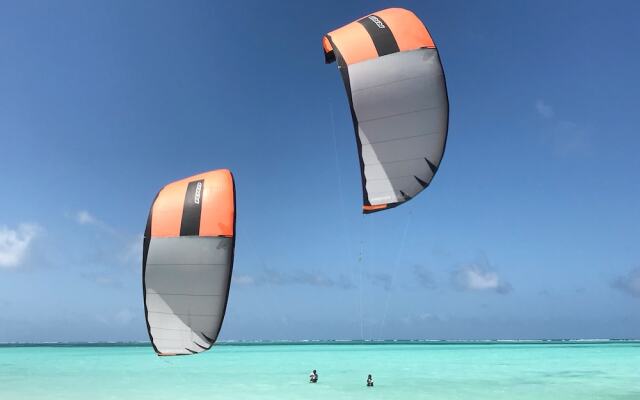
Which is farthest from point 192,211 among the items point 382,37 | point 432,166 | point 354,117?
point 382,37

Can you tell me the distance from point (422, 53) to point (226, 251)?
5.23 meters

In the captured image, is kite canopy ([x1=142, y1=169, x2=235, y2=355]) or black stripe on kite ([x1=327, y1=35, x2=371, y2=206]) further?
kite canopy ([x1=142, y1=169, x2=235, y2=355])

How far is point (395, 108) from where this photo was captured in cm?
1038

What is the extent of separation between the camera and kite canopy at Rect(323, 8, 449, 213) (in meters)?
10.3

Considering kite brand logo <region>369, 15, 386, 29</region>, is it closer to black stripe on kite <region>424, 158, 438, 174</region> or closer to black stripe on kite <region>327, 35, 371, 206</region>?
black stripe on kite <region>327, 35, 371, 206</region>

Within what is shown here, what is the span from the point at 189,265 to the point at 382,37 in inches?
223

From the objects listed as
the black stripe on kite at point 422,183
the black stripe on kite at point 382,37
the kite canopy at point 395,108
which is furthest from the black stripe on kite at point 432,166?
the black stripe on kite at point 382,37

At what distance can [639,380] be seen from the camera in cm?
3086

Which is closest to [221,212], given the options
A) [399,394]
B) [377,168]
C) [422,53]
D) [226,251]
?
[226,251]

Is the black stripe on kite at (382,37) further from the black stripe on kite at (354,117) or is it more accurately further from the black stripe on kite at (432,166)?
the black stripe on kite at (432,166)

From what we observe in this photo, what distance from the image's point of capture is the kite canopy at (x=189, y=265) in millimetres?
11305

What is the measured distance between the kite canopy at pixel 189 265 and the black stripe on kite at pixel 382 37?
3934 millimetres

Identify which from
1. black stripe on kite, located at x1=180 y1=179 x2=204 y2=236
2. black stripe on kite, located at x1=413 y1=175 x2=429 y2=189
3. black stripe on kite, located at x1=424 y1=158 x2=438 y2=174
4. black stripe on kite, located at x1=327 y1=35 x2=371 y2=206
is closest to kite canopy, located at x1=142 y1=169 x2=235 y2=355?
black stripe on kite, located at x1=180 y1=179 x2=204 y2=236

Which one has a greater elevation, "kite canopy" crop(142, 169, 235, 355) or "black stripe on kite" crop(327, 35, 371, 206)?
"black stripe on kite" crop(327, 35, 371, 206)
